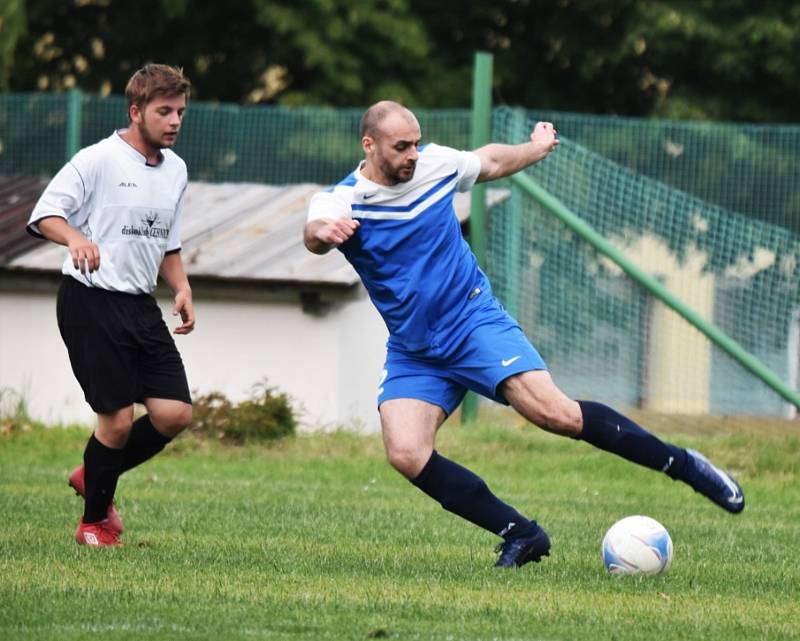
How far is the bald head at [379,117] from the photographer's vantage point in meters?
6.83

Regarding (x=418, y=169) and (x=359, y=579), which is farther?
(x=418, y=169)

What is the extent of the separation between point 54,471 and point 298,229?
4000 millimetres

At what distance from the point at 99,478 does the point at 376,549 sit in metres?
1.28

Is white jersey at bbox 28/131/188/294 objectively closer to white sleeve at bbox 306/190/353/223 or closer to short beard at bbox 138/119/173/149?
short beard at bbox 138/119/173/149

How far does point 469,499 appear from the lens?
6.93 metres

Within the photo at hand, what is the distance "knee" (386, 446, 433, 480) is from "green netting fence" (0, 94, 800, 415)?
261 inches

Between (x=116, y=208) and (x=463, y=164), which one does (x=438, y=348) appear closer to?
(x=463, y=164)

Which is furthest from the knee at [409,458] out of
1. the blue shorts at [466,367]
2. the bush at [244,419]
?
the bush at [244,419]

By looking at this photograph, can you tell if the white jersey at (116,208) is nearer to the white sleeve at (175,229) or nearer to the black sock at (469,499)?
the white sleeve at (175,229)

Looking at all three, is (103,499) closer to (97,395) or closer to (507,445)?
(97,395)

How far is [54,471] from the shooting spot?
38.4 feet

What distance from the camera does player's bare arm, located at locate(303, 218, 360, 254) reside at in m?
6.54

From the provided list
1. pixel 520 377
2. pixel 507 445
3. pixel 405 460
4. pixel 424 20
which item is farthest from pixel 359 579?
pixel 424 20

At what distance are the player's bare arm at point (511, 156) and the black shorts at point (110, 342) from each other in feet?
5.34
